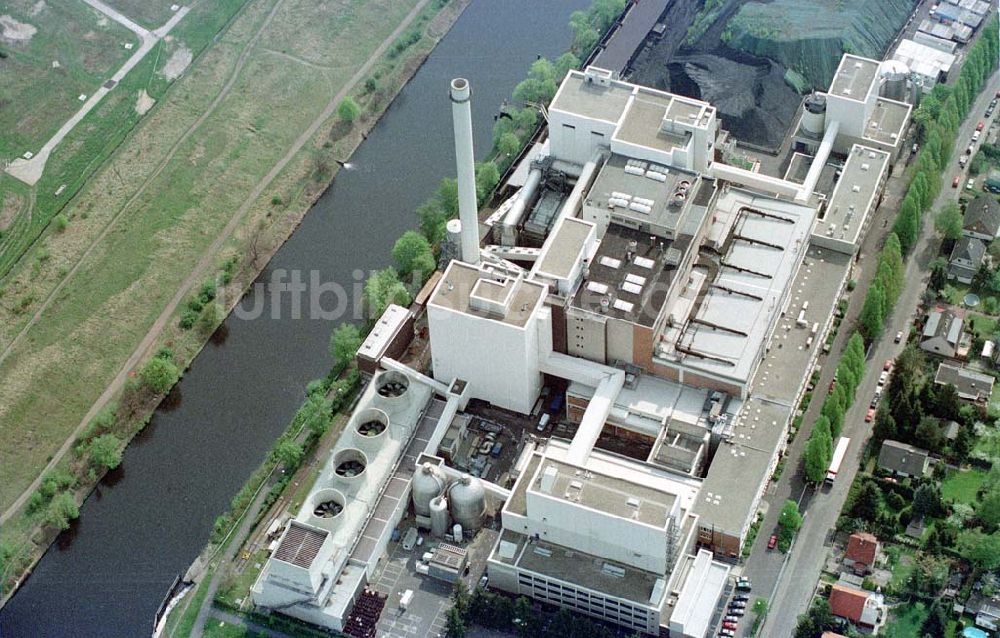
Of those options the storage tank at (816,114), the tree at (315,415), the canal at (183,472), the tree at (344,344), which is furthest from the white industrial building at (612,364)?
the canal at (183,472)

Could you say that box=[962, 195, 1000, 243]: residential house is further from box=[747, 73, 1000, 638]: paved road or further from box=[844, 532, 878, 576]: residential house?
box=[844, 532, 878, 576]: residential house

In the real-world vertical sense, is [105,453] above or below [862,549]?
below

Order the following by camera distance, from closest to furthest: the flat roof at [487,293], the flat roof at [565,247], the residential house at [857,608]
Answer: the residential house at [857,608]
the flat roof at [487,293]
the flat roof at [565,247]

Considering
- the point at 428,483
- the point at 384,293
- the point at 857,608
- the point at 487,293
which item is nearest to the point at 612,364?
the point at 487,293

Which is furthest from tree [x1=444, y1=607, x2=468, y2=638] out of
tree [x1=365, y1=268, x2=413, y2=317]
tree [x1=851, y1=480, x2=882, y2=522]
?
tree [x1=365, y1=268, x2=413, y2=317]

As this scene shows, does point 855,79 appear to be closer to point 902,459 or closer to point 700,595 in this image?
point 902,459

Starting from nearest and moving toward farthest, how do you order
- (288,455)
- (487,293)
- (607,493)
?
(607,493), (487,293), (288,455)

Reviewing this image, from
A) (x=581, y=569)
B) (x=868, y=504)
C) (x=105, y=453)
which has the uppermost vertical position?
(x=868, y=504)

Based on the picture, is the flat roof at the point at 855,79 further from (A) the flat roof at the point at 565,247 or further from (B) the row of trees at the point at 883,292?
(A) the flat roof at the point at 565,247
